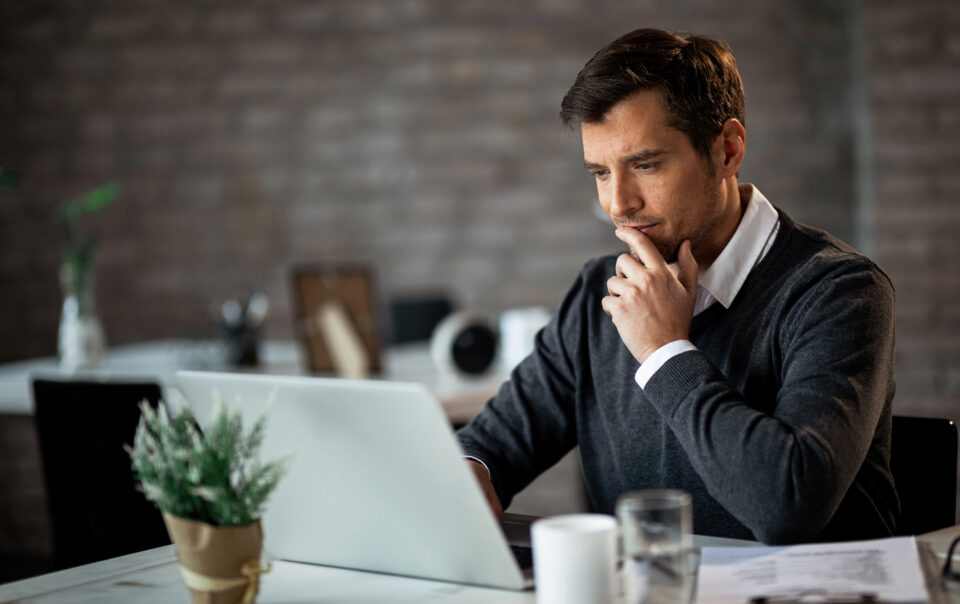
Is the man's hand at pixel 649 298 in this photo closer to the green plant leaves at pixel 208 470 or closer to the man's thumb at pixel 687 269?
the man's thumb at pixel 687 269

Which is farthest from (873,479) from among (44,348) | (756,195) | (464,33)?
(44,348)

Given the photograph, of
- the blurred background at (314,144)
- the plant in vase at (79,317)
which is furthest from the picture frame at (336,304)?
the blurred background at (314,144)

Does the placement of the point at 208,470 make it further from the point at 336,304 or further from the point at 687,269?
the point at 336,304

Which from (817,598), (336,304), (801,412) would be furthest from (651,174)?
(336,304)

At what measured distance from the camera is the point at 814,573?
3.19ft

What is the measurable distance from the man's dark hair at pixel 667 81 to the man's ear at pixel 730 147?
0.02 m

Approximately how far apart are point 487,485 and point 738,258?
441 mm

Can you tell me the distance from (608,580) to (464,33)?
10.9ft

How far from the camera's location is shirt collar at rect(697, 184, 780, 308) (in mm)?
1384

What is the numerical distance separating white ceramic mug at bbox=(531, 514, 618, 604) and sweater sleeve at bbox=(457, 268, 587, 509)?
58 centimetres

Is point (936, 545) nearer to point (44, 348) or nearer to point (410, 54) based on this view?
point (410, 54)

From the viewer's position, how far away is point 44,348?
14.0ft

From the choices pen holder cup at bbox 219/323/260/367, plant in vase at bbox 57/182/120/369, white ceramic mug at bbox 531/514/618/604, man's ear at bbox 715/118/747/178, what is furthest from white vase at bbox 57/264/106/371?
white ceramic mug at bbox 531/514/618/604

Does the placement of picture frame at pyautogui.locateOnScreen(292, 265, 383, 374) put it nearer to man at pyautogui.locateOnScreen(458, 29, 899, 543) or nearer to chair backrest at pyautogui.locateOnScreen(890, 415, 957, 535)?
man at pyautogui.locateOnScreen(458, 29, 899, 543)
